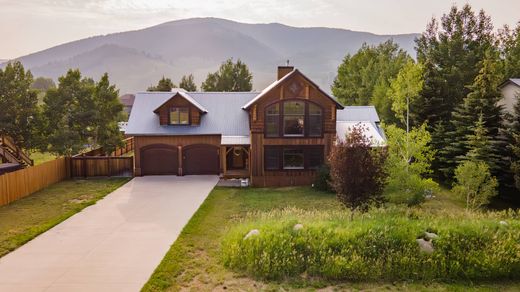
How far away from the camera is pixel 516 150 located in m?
21.2

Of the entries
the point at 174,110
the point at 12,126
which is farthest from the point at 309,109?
the point at 12,126

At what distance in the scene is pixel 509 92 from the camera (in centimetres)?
2542

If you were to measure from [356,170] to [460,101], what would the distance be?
21032 mm

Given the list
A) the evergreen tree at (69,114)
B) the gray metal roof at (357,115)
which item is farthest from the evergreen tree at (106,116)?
the gray metal roof at (357,115)

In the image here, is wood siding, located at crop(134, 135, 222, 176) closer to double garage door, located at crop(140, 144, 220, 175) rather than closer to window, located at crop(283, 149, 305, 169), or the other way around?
double garage door, located at crop(140, 144, 220, 175)

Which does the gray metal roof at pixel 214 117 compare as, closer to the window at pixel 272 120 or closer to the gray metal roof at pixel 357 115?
the gray metal roof at pixel 357 115

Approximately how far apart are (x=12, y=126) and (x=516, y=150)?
30.4 metres

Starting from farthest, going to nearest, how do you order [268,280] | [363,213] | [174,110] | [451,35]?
[451,35] < [174,110] < [363,213] < [268,280]

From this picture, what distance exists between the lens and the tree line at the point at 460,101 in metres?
23.0

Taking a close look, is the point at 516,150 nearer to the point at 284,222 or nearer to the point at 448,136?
the point at 448,136

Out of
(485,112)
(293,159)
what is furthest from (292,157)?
(485,112)

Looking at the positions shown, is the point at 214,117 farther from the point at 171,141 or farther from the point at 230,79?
the point at 230,79

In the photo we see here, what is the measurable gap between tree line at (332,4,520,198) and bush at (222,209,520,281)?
8.00 meters

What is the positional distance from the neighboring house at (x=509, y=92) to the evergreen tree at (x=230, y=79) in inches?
1464
